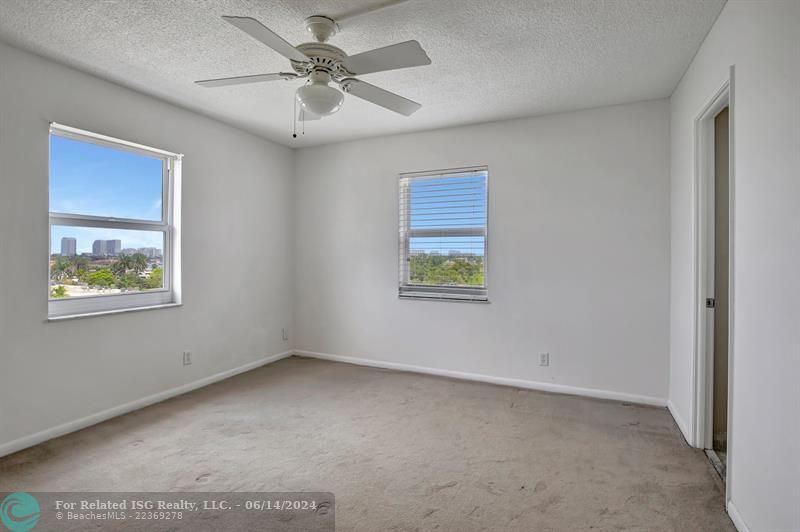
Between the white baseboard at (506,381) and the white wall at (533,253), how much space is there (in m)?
0.05

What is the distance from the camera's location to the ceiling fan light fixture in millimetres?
2098

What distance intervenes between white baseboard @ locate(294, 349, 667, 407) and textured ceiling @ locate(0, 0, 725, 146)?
98.5 inches

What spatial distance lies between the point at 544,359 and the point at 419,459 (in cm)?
180

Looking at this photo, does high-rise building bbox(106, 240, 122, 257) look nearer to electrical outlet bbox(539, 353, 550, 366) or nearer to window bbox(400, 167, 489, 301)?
window bbox(400, 167, 489, 301)

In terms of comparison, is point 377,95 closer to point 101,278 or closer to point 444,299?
point 444,299

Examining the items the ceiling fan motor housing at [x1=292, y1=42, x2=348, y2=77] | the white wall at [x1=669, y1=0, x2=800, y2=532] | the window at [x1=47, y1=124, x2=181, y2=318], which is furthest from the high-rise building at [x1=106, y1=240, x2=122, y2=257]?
the white wall at [x1=669, y1=0, x2=800, y2=532]

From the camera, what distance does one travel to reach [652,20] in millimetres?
2234

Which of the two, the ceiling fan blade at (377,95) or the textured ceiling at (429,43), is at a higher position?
the textured ceiling at (429,43)

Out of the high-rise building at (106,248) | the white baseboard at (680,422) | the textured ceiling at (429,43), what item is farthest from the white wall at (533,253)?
the high-rise building at (106,248)

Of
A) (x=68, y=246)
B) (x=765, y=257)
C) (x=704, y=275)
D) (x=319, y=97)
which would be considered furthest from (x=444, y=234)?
(x=68, y=246)

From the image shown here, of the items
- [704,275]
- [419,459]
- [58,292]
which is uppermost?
[704,275]

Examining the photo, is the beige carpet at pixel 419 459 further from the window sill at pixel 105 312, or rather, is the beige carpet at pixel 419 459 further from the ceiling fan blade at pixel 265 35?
the ceiling fan blade at pixel 265 35

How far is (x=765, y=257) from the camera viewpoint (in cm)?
163

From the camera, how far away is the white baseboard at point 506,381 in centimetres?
346
